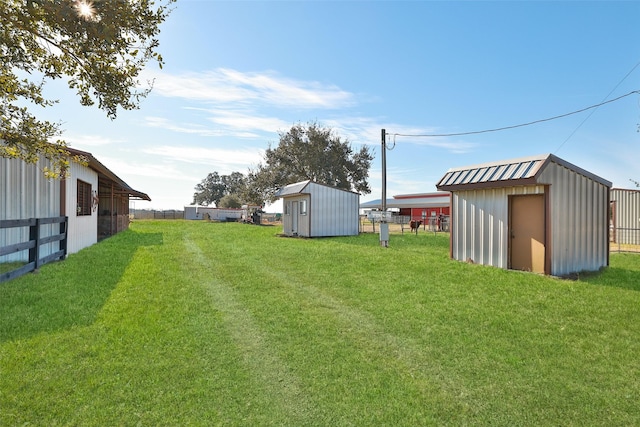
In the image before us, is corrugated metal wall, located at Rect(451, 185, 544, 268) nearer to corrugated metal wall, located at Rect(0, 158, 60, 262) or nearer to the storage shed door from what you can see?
the storage shed door

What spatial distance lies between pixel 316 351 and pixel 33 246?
7949 mm

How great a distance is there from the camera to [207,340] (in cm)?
448

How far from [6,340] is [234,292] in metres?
3.34

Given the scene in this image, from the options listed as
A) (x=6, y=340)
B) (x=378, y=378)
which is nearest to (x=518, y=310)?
(x=378, y=378)

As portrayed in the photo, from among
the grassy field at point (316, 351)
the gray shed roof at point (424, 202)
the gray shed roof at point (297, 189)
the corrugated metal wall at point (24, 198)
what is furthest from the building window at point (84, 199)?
the gray shed roof at point (424, 202)

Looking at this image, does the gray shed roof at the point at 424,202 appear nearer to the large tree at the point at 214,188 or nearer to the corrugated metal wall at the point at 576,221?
the corrugated metal wall at the point at 576,221

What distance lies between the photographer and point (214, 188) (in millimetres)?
88062

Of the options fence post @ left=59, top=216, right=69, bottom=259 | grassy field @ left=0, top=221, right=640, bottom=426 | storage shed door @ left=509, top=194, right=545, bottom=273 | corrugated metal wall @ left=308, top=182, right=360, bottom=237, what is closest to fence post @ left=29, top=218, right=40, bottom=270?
grassy field @ left=0, top=221, right=640, bottom=426

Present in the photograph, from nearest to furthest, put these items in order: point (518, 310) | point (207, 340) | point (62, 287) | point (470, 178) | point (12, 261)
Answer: point (207, 340) < point (518, 310) < point (62, 287) < point (12, 261) < point (470, 178)

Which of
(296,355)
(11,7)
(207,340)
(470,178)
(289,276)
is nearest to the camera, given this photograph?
(296,355)

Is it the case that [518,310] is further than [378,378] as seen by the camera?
Yes

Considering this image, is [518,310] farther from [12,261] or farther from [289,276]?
[12,261]

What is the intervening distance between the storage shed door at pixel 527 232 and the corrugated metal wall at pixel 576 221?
0.98 feet

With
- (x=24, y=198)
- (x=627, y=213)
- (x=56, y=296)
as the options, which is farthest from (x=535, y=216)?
(x=627, y=213)
